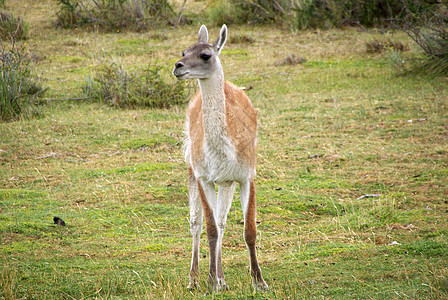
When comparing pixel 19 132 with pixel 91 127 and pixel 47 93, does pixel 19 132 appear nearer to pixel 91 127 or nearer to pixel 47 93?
pixel 91 127

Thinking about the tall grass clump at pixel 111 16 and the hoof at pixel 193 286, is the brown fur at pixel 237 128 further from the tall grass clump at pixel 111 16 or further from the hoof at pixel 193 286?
the tall grass clump at pixel 111 16

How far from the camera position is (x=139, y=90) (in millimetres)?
11531

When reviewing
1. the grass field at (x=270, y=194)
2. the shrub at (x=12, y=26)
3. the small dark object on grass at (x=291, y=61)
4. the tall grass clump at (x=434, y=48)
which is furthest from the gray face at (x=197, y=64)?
the shrub at (x=12, y=26)

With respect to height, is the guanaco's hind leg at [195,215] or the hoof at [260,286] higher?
the guanaco's hind leg at [195,215]

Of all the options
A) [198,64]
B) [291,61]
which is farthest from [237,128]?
[291,61]

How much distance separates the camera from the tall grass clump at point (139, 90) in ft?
37.4

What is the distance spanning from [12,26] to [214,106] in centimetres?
1421

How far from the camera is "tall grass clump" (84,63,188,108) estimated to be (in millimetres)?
11406

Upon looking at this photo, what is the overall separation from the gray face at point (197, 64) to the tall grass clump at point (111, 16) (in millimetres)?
14286

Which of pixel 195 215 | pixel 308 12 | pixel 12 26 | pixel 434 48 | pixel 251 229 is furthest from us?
pixel 308 12

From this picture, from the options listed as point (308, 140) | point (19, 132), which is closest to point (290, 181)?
point (308, 140)

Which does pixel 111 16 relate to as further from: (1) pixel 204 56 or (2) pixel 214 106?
(2) pixel 214 106

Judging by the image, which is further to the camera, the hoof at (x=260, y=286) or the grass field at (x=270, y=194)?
the grass field at (x=270, y=194)

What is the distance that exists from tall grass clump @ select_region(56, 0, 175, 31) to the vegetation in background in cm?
218
